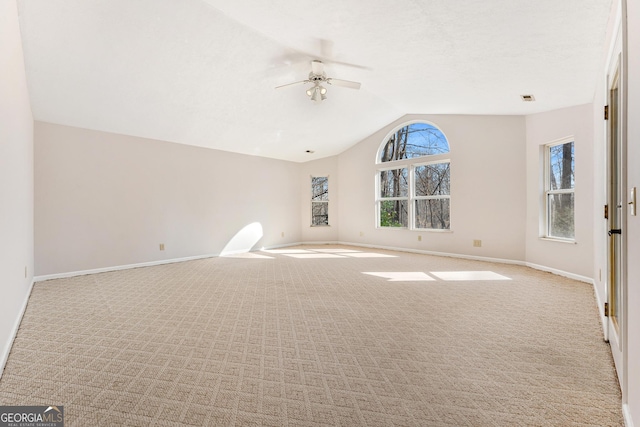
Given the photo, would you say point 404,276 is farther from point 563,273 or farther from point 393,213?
point 393,213

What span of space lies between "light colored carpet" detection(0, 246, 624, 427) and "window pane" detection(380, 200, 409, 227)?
10.8 feet

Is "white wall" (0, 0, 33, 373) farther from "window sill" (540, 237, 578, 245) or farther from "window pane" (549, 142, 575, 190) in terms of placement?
A: "window pane" (549, 142, 575, 190)

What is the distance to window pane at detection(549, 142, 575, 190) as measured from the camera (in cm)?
461

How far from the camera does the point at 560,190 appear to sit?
474 centimetres

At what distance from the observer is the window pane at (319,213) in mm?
8781

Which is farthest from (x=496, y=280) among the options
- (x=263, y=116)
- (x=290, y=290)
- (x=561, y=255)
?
(x=263, y=116)

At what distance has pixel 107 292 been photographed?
151 inches

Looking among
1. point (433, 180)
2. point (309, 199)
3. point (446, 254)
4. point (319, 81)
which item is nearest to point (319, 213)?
point (309, 199)

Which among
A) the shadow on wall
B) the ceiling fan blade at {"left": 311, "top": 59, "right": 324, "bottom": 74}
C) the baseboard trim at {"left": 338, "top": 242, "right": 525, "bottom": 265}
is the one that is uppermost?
the ceiling fan blade at {"left": 311, "top": 59, "right": 324, "bottom": 74}

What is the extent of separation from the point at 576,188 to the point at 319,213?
5.76m

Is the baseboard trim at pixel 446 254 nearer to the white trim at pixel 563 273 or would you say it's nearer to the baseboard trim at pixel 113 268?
the white trim at pixel 563 273

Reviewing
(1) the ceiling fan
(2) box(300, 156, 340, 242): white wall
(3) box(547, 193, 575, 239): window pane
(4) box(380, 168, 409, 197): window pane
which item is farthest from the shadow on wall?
(3) box(547, 193, 575, 239): window pane

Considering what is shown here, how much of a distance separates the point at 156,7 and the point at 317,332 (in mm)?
3450

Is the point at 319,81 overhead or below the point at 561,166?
overhead
